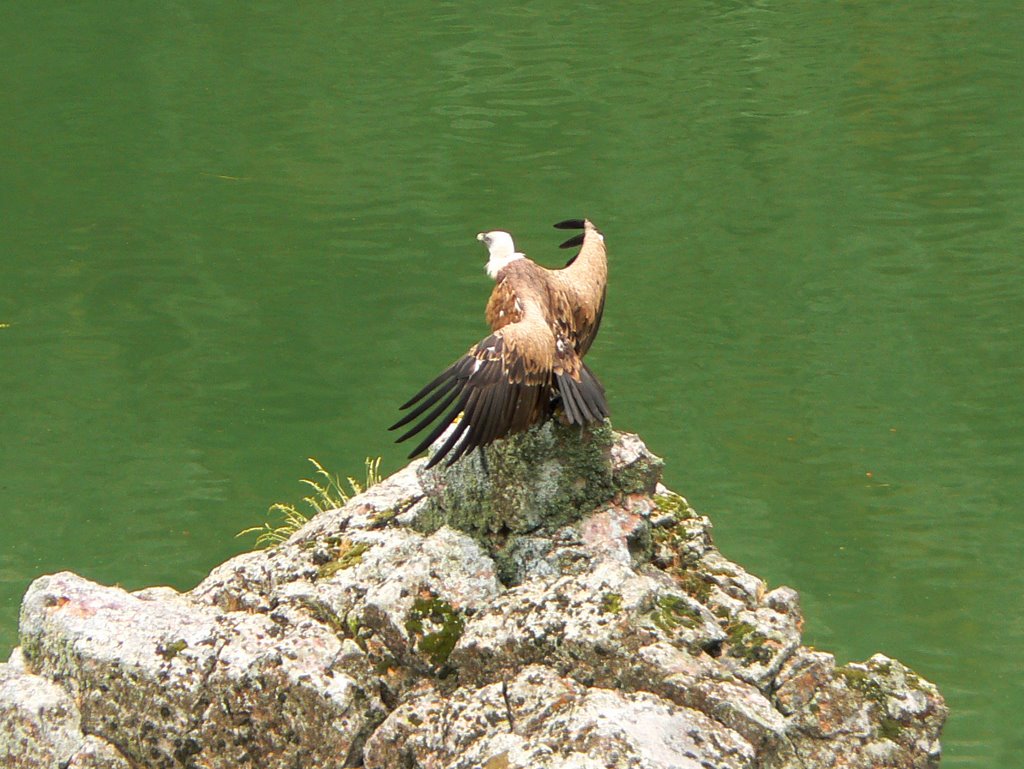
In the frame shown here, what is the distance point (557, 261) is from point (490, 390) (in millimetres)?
11751

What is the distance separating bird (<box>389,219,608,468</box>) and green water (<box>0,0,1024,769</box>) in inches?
217

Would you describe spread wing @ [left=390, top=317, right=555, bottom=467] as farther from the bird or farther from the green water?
the green water

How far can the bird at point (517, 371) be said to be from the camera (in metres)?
6.34

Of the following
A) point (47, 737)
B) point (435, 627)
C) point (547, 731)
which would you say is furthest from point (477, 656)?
point (47, 737)

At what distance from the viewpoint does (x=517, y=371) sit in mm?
6426

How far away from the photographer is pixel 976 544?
13.4m

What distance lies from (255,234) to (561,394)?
1429 cm

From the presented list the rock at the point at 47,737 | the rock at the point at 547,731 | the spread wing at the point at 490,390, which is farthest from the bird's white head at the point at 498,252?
the rock at the point at 47,737

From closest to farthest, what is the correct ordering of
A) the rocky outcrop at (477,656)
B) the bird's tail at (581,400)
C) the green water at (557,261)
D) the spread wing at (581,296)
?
1. the rocky outcrop at (477,656)
2. the bird's tail at (581,400)
3. the spread wing at (581,296)
4. the green water at (557,261)

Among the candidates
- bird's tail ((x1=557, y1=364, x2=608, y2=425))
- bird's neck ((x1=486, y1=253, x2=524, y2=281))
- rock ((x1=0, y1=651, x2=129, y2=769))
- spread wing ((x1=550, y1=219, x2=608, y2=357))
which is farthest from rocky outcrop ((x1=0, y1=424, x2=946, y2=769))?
bird's neck ((x1=486, y1=253, x2=524, y2=281))

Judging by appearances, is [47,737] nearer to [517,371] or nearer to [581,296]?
[517,371]

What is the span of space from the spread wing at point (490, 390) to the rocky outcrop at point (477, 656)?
1.23 feet

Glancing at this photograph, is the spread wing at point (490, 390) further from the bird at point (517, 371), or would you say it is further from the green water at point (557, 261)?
the green water at point (557, 261)

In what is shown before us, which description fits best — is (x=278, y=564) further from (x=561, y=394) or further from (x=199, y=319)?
(x=199, y=319)
